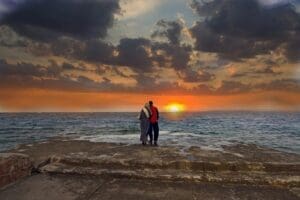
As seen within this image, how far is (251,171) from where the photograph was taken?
775cm

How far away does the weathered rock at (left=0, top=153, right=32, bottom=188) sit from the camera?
6.53 meters

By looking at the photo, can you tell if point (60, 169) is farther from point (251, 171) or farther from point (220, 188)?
point (251, 171)

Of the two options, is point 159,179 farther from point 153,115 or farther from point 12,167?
point 153,115

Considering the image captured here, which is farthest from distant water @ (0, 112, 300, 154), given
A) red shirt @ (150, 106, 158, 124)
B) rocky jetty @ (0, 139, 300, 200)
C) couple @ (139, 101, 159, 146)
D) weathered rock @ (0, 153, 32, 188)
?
weathered rock @ (0, 153, 32, 188)

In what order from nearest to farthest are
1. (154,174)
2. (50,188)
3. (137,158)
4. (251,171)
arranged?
(50,188)
(154,174)
(251,171)
(137,158)

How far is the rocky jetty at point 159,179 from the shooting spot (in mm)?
6160

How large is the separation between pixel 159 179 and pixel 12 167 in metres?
3.42

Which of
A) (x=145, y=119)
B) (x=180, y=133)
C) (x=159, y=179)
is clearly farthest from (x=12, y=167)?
(x=180, y=133)

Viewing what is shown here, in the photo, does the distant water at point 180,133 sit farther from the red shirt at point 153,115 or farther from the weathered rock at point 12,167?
the weathered rock at point 12,167

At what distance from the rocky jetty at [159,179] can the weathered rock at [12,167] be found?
0.76 ft

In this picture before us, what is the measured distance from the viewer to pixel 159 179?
7.05 m

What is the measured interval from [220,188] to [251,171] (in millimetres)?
1641

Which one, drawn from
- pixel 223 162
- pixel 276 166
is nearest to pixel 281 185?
pixel 276 166

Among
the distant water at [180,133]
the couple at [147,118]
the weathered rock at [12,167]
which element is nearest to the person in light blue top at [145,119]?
the couple at [147,118]
